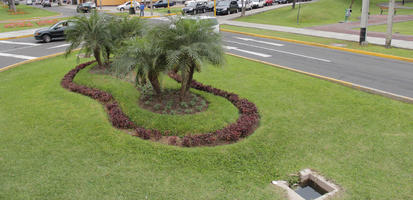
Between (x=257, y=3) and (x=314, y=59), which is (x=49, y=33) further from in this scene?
(x=257, y=3)

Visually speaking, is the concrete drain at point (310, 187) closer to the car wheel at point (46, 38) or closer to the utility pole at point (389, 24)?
→ the utility pole at point (389, 24)

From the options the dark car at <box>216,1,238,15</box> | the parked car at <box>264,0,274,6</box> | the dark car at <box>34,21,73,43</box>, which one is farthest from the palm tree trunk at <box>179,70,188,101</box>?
the parked car at <box>264,0,274,6</box>

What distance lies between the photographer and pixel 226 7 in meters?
41.8

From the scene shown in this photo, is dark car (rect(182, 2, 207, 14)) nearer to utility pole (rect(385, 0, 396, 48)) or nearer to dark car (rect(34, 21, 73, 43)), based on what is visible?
dark car (rect(34, 21, 73, 43))

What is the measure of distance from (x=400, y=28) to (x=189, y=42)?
25.3 metres

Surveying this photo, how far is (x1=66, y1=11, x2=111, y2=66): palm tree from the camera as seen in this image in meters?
12.2

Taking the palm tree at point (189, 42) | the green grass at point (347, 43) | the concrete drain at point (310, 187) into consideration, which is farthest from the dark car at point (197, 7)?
the concrete drain at point (310, 187)

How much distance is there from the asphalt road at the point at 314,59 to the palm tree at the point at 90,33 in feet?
14.8

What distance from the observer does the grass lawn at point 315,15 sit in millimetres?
34062

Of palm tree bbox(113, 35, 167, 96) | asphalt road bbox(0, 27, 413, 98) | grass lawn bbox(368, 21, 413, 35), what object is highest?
grass lawn bbox(368, 21, 413, 35)

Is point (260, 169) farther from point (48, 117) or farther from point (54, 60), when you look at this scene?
point (54, 60)

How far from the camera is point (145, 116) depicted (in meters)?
8.55

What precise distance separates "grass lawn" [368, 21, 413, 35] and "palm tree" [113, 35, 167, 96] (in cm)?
2260

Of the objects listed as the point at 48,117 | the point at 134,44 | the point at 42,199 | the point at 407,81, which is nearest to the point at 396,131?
the point at 407,81
